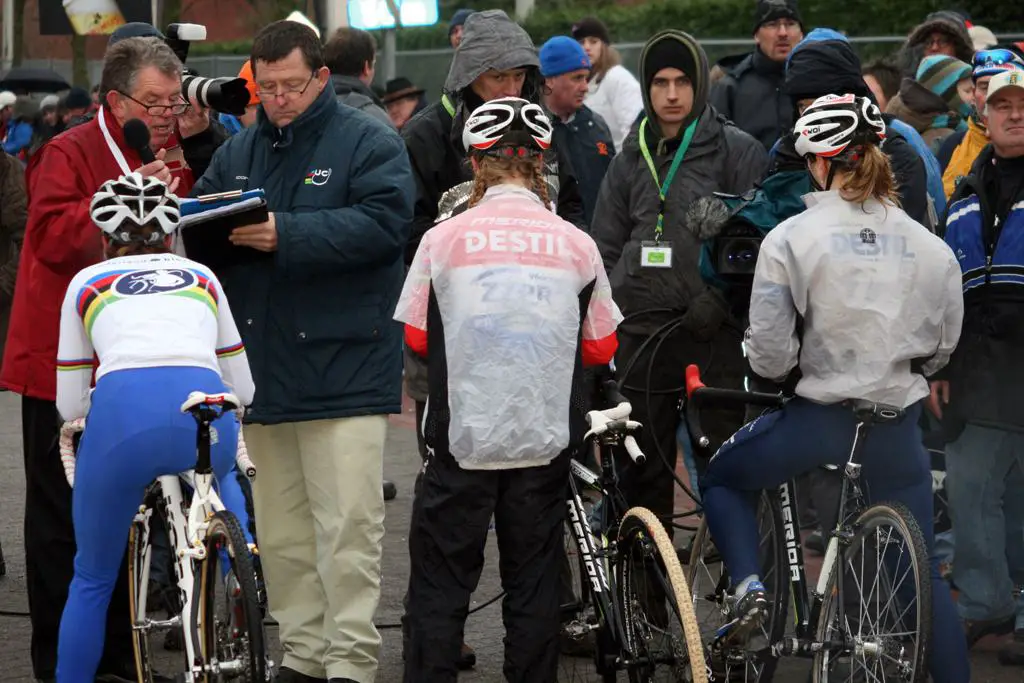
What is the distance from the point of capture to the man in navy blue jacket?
21.5ft

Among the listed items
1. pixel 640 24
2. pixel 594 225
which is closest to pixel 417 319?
pixel 594 225

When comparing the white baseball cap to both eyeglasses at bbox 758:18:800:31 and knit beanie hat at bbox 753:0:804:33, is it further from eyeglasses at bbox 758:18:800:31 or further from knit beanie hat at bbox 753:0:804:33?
knit beanie hat at bbox 753:0:804:33

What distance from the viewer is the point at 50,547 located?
22.5 feet

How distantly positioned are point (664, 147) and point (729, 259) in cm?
133

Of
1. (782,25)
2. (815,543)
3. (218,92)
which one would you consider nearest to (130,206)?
(218,92)

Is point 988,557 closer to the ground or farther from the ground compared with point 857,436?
closer to the ground

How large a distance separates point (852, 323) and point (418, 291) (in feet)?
4.54

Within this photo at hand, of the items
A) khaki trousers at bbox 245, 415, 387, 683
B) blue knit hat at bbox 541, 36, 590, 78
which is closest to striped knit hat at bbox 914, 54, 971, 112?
blue knit hat at bbox 541, 36, 590, 78

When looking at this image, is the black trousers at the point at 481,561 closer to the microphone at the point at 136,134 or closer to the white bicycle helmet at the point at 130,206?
the white bicycle helmet at the point at 130,206

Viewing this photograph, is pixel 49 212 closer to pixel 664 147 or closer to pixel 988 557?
pixel 664 147

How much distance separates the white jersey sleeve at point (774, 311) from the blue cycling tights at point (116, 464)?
5.66ft

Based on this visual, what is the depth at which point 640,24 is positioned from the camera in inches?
990

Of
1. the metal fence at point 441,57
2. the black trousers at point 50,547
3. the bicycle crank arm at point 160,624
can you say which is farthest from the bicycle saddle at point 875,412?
the metal fence at point 441,57

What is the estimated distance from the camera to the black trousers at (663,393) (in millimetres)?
7730
